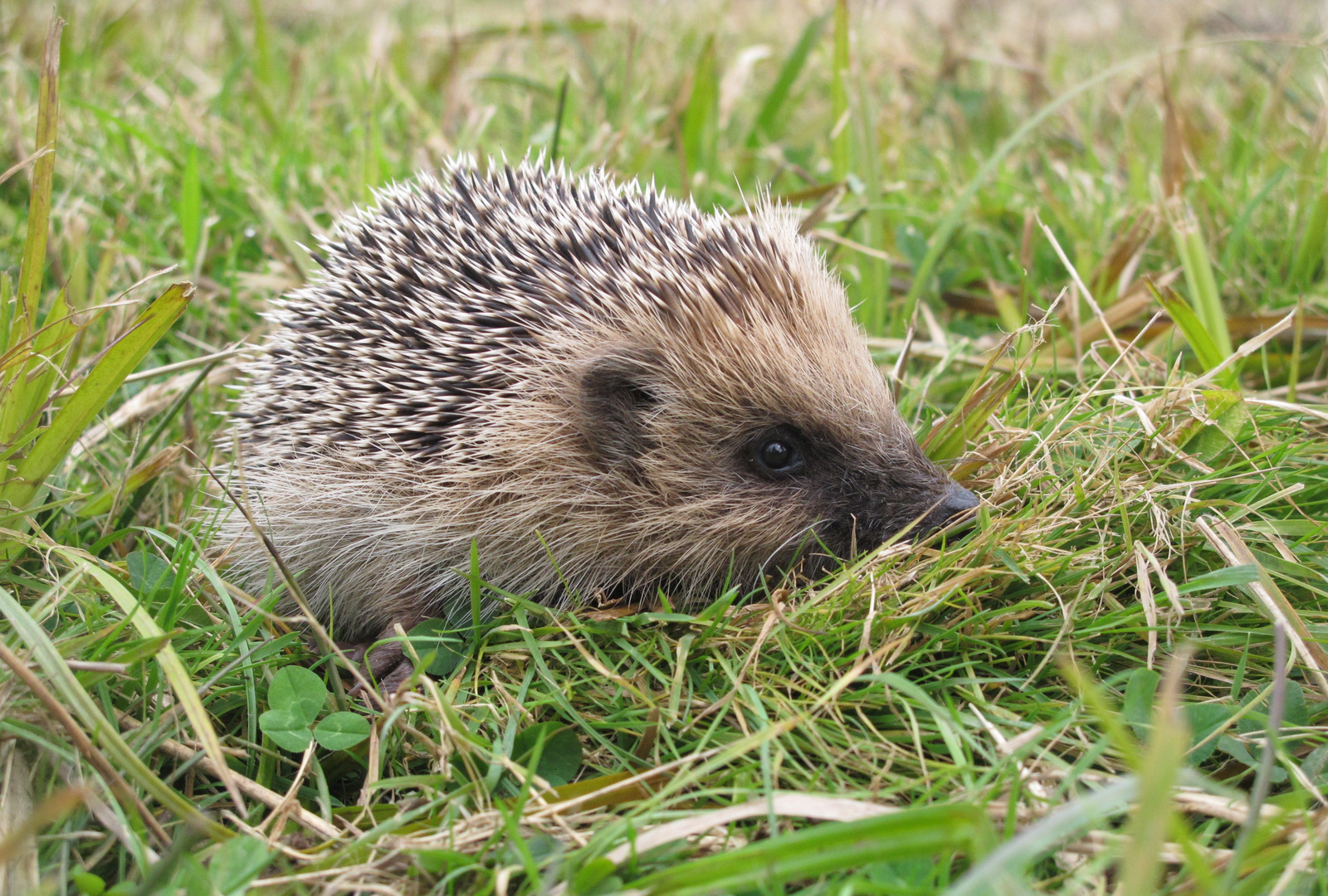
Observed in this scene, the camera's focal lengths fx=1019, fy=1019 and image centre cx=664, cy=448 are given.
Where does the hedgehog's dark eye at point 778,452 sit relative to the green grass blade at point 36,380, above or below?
below

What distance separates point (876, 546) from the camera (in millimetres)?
2686

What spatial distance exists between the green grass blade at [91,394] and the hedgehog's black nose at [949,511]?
1.98 metres

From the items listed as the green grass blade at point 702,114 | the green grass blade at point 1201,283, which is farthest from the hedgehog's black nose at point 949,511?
the green grass blade at point 702,114

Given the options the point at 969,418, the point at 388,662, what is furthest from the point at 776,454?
the point at 388,662

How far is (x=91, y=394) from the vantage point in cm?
259

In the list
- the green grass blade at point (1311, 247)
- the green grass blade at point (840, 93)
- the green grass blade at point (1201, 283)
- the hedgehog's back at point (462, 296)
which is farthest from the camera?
the green grass blade at point (840, 93)

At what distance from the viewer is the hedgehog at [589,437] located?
2.76 metres

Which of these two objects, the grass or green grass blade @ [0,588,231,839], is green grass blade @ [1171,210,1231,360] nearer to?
the grass

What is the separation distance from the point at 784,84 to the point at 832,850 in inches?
173

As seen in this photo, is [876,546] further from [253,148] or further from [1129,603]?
[253,148]

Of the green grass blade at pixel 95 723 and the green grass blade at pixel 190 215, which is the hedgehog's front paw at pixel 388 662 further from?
the green grass blade at pixel 190 215

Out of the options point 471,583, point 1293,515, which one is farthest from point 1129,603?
point 471,583

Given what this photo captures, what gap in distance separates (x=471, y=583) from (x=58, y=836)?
969mm

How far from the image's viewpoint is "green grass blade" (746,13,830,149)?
518cm
